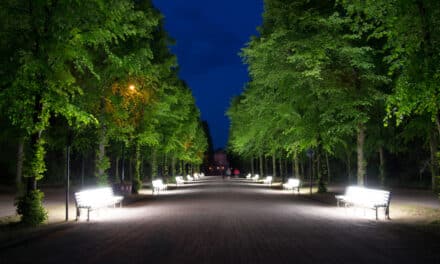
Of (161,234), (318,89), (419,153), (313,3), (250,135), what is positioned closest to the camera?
(161,234)

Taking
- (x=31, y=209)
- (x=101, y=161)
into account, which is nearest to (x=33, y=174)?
(x=31, y=209)

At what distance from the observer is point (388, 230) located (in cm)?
1465

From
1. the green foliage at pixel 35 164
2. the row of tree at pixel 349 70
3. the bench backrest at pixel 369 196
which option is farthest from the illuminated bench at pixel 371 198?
the green foliage at pixel 35 164

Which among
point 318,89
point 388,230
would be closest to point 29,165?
point 388,230

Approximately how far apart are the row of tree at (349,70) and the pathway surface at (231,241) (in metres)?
4.00

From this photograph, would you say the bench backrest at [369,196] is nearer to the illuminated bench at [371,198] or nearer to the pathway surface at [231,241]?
the illuminated bench at [371,198]

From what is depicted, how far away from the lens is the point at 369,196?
19125 mm

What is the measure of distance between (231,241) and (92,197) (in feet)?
29.3

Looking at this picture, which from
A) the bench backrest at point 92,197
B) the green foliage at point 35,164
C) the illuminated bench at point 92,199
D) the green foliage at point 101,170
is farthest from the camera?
the green foliage at point 101,170

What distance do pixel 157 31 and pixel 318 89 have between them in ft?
55.4

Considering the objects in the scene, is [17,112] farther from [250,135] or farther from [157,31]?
[250,135]

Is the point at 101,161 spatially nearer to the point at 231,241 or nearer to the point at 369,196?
the point at 369,196

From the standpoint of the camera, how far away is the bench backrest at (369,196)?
17.6 m

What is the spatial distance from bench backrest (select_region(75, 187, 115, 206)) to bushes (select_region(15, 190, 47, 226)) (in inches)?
72.0
